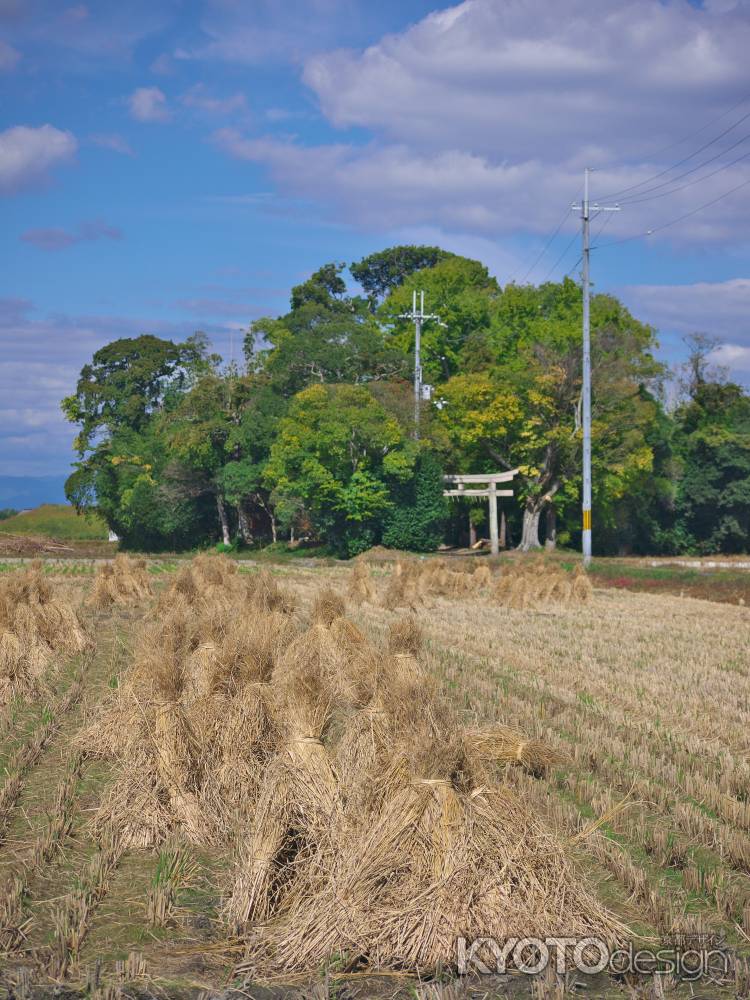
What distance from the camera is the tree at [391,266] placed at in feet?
245

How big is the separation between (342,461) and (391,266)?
Answer: 35239mm

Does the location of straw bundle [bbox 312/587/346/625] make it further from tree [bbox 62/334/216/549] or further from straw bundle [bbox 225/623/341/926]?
tree [bbox 62/334/216/549]

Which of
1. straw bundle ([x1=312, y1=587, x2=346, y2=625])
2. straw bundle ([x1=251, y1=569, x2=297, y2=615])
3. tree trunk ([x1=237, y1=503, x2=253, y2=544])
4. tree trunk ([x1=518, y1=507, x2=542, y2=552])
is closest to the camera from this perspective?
straw bundle ([x1=312, y1=587, x2=346, y2=625])

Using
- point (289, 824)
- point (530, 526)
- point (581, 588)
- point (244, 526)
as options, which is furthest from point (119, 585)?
point (244, 526)

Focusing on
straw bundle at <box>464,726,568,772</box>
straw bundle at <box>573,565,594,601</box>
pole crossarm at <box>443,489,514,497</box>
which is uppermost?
pole crossarm at <box>443,489,514,497</box>

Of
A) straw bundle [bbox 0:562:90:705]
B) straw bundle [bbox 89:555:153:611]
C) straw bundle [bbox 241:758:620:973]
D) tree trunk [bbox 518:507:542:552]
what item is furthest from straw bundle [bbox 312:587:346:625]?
tree trunk [bbox 518:507:542:552]

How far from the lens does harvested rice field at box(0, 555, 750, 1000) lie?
17.3ft

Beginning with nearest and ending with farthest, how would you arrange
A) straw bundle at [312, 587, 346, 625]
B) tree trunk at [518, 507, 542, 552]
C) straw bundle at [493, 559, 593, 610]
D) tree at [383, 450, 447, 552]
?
straw bundle at [312, 587, 346, 625] → straw bundle at [493, 559, 593, 610] → tree at [383, 450, 447, 552] → tree trunk at [518, 507, 542, 552]

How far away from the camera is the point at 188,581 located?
821 inches

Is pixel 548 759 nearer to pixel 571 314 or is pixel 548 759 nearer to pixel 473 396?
pixel 473 396

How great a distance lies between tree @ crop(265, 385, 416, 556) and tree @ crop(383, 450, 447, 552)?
26.2 inches

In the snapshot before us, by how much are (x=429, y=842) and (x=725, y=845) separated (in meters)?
2.37

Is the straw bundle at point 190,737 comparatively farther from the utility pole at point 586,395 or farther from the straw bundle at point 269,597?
the utility pole at point 586,395

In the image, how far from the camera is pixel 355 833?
580cm
